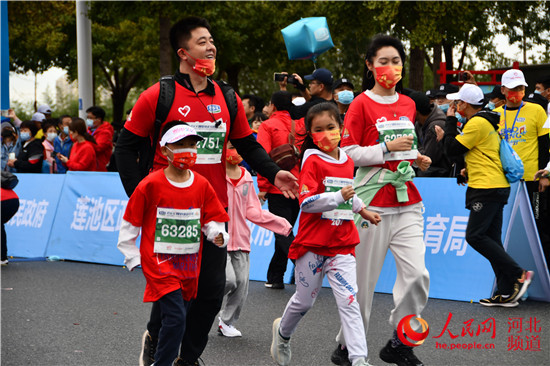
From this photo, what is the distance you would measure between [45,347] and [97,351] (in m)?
0.49

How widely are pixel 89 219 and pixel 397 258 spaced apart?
7837mm

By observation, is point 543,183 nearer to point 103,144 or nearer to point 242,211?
point 242,211

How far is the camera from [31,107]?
58062mm

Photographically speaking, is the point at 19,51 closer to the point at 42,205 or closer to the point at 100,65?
the point at 100,65

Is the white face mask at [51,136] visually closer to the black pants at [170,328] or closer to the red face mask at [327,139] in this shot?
the red face mask at [327,139]

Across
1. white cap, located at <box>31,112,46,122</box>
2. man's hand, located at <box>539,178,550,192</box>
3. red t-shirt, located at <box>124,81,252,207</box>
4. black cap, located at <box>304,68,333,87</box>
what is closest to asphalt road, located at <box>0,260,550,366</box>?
man's hand, located at <box>539,178,550,192</box>

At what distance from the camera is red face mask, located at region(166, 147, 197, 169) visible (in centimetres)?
488

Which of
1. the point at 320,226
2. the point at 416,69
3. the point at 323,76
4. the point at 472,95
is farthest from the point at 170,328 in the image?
the point at 416,69

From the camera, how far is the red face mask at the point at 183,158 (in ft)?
16.0

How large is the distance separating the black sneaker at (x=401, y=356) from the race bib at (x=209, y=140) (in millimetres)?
1791

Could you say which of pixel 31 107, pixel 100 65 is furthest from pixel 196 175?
pixel 31 107

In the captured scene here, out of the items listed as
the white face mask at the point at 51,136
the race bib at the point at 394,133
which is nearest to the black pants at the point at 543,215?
the race bib at the point at 394,133

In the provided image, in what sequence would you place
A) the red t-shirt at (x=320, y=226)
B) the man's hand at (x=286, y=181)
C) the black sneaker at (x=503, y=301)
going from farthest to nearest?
the black sneaker at (x=503, y=301)
the red t-shirt at (x=320, y=226)
the man's hand at (x=286, y=181)

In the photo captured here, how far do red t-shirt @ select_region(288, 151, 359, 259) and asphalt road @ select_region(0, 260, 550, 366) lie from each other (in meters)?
1.06
